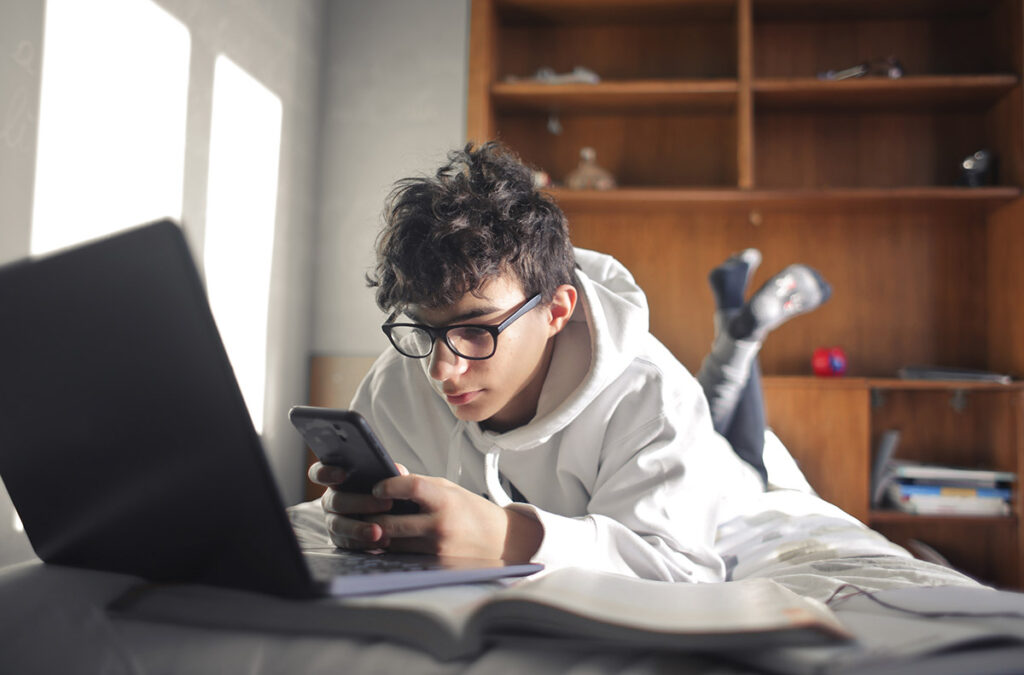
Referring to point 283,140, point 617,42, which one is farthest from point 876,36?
point 283,140

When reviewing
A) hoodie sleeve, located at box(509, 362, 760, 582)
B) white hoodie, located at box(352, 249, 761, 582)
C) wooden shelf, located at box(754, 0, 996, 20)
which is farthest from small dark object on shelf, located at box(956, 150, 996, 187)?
hoodie sleeve, located at box(509, 362, 760, 582)

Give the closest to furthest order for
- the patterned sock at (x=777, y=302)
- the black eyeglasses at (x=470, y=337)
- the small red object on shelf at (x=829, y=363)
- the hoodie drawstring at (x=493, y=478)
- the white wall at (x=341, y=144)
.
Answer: the black eyeglasses at (x=470, y=337) < the hoodie drawstring at (x=493, y=478) < the patterned sock at (x=777, y=302) < the small red object on shelf at (x=829, y=363) < the white wall at (x=341, y=144)

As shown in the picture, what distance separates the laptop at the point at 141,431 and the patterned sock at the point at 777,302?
1579mm

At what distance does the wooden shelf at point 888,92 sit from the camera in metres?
2.39

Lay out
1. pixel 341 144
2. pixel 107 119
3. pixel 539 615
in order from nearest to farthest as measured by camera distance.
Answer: pixel 539 615 < pixel 107 119 < pixel 341 144

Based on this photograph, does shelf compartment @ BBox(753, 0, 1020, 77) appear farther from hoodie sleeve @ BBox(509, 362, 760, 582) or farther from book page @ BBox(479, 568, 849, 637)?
book page @ BBox(479, 568, 849, 637)

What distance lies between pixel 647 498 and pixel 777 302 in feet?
4.30

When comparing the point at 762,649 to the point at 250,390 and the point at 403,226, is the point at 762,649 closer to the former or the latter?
the point at 403,226

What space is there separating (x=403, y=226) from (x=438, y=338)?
187 mm

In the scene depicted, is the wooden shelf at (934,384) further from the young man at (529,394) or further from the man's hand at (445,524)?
the man's hand at (445,524)

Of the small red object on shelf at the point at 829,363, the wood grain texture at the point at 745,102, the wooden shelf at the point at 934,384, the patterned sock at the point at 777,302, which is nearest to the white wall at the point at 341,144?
the wood grain texture at the point at 745,102

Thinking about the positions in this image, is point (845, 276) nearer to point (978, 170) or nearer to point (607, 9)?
point (978, 170)

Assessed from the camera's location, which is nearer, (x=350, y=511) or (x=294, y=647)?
(x=294, y=647)

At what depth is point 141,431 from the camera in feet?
1.57
